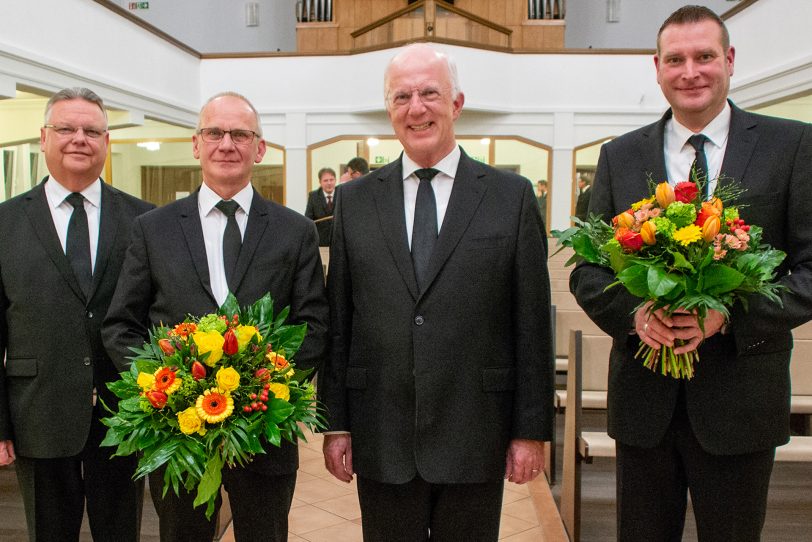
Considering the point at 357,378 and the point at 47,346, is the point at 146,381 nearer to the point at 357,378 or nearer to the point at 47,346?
the point at 357,378

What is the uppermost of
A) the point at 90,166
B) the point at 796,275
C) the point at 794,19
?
the point at 794,19

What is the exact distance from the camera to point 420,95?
1963mm

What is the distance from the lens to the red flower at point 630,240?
166cm

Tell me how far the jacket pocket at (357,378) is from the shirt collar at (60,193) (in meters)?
1.14

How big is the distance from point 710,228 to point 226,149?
1.32 metres

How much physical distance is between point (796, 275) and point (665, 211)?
38cm

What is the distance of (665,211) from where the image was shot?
171 cm

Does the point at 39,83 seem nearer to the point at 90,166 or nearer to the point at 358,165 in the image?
the point at 358,165

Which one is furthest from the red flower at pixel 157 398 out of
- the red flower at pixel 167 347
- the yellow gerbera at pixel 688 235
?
the yellow gerbera at pixel 688 235

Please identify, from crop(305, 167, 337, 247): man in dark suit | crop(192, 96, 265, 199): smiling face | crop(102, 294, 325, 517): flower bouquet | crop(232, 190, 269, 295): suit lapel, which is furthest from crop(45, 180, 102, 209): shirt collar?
crop(305, 167, 337, 247): man in dark suit

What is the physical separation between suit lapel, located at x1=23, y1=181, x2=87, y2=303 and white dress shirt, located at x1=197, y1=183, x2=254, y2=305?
52 centimetres

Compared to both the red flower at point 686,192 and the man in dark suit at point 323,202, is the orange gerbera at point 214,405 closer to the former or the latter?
the red flower at point 686,192

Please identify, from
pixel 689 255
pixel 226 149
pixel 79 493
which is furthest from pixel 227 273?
pixel 689 255

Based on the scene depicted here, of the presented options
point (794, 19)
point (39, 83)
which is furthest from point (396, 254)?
point (794, 19)
